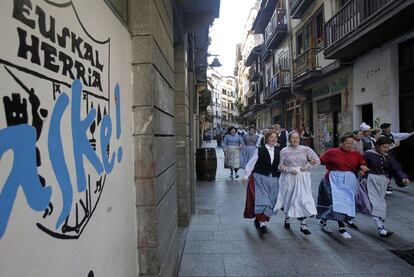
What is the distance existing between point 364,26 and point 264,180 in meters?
7.58

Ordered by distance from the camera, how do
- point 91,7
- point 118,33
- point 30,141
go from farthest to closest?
point 118,33, point 91,7, point 30,141

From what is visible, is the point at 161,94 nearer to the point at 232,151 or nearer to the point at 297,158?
the point at 297,158

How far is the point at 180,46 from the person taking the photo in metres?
6.53

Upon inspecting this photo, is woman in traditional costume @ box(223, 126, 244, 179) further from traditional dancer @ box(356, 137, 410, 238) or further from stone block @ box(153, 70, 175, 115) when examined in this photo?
stone block @ box(153, 70, 175, 115)

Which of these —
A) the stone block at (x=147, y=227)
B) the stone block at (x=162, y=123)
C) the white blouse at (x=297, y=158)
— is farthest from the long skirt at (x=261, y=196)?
the stone block at (x=147, y=227)

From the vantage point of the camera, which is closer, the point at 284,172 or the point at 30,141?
the point at 30,141

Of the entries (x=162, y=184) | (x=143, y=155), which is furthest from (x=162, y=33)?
(x=162, y=184)

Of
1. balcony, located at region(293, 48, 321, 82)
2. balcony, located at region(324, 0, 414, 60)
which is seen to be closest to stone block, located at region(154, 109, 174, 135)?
balcony, located at region(324, 0, 414, 60)

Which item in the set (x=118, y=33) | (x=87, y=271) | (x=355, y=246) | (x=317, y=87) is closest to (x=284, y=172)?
(x=355, y=246)

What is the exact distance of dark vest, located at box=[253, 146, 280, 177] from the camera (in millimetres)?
6129

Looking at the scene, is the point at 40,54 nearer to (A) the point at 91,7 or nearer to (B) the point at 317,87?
(A) the point at 91,7

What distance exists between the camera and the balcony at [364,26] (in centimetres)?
998

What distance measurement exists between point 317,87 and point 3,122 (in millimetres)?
19406

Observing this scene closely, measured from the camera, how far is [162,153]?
11.6 feet
